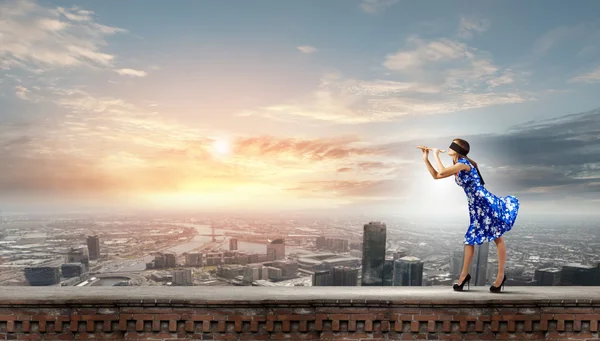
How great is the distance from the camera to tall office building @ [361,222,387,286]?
11538 mm

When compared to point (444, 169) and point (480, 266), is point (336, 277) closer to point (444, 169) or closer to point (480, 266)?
point (480, 266)

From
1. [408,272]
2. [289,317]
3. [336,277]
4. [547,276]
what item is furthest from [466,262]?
[408,272]

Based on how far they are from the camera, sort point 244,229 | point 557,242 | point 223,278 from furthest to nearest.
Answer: point 244,229
point 557,242
point 223,278

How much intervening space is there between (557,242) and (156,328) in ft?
41.2

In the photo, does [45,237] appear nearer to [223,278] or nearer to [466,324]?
[223,278]

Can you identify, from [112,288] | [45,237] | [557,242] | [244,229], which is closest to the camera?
[112,288]

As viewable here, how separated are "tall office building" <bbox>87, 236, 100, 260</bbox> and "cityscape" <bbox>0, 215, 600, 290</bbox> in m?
0.03

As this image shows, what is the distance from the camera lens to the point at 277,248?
14523 mm

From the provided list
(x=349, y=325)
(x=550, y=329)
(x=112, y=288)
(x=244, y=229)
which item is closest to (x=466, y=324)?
(x=550, y=329)

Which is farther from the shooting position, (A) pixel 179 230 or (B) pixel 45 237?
(A) pixel 179 230

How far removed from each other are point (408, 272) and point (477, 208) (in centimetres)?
516

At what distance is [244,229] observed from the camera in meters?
15.3

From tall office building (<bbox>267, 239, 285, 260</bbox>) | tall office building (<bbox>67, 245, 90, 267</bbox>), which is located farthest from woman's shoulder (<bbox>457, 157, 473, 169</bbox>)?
tall office building (<bbox>67, 245, 90, 267</bbox>)

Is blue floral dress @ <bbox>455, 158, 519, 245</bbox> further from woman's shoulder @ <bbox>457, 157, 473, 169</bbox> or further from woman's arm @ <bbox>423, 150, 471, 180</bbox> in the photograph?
woman's arm @ <bbox>423, 150, 471, 180</bbox>
